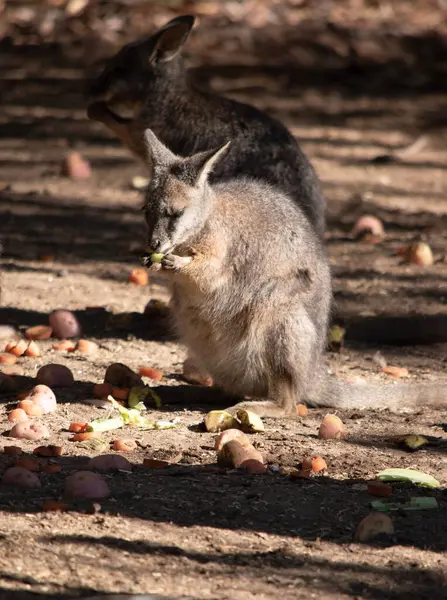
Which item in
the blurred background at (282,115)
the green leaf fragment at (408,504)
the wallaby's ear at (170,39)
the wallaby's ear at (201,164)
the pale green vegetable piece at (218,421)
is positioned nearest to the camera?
the green leaf fragment at (408,504)

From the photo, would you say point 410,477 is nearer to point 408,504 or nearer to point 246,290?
point 408,504

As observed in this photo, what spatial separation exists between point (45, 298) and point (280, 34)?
6.05 m

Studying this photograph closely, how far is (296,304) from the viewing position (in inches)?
202

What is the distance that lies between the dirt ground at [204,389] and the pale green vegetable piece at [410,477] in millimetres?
44

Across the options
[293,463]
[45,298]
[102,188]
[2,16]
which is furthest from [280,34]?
[293,463]

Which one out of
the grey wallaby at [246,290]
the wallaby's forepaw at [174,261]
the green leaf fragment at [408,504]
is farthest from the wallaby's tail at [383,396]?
the green leaf fragment at [408,504]

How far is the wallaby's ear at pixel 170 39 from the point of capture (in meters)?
6.95

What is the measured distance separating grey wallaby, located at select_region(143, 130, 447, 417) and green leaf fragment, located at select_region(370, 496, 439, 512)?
1.13 metres

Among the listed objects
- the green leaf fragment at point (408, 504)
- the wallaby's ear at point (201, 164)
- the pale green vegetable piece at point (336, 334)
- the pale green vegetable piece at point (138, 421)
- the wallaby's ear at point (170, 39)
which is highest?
the wallaby's ear at point (170, 39)

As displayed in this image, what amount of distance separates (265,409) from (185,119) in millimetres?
2276

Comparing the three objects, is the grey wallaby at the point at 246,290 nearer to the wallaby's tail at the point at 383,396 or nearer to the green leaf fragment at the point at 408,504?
the wallaby's tail at the point at 383,396

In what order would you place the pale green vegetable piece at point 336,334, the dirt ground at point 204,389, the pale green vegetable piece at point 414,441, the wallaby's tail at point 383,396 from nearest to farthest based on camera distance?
the dirt ground at point 204,389 < the pale green vegetable piece at point 414,441 < the wallaby's tail at point 383,396 < the pale green vegetable piece at point 336,334

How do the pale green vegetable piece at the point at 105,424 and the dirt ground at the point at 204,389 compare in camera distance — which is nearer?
the dirt ground at the point at 204,389

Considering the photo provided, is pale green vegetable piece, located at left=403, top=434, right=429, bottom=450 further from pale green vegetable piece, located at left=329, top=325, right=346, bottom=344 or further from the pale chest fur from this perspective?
pale green vegetable piece, located at left=329, top=325, right=346, bottom=344
